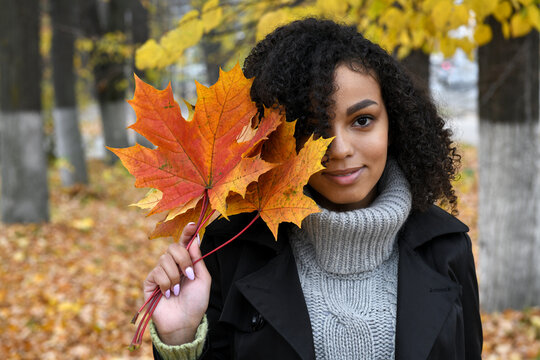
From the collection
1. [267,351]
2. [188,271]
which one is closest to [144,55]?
[188,271]

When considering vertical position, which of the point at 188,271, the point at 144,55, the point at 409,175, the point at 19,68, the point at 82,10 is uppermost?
the point at 82,10

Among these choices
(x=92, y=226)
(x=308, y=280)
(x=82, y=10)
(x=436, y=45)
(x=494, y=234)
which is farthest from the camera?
(x=82, y=10)

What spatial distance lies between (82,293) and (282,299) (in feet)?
13.2

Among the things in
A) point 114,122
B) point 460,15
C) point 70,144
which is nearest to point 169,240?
point 70,144

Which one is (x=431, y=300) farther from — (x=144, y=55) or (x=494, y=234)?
(x=494, y=234)

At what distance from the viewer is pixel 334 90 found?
1453mm

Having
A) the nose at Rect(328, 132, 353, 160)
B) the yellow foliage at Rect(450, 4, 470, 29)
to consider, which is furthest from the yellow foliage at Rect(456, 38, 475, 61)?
the nose at Rect(328, 132, 353, 160)

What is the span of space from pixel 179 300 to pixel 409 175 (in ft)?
2.78

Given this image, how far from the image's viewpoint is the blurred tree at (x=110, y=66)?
10733 millimetres

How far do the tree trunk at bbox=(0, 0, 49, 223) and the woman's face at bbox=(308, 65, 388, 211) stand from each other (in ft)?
18.8

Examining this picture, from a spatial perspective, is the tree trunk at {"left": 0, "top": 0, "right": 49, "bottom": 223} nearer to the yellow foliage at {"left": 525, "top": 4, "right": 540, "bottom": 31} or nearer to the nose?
the yellow foliage at {"left": 525, "top": 4, "right": 540, "bottom": 31}

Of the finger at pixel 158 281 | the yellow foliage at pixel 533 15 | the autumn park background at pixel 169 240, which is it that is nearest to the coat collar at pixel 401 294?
the finger at pixel 158 281

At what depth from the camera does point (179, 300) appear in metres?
1.44

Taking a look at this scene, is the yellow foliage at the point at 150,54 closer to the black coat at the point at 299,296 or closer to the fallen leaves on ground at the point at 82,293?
the black coat at the point at 299,296
